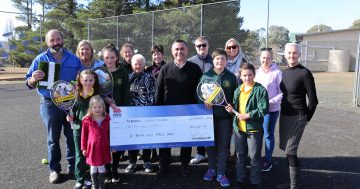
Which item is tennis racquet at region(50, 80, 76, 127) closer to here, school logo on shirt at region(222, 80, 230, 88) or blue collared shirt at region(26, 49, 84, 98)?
blue collared shirt at region(26, 49, 84, 98)

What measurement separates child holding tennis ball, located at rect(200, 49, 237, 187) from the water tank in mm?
28017

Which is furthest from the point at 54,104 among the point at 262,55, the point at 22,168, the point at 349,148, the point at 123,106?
the point at 349,148

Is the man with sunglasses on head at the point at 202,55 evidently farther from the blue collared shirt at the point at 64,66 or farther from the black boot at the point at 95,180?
the black boot at the point at 95,180

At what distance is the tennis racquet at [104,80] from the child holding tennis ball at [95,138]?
31cm

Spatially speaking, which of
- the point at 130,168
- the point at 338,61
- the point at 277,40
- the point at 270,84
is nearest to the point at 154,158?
the point at 130,168

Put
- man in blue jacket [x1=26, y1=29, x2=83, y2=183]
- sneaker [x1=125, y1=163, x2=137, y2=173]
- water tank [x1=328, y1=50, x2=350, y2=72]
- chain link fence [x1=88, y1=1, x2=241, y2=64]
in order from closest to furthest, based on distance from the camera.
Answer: man in blue jacket [x1=26, y1=29, x2=83, y2=183], sneaker [x1=125, y1=163, x2=137, y2=173], chain link fence [x1=88, y1=1, x2=241, y2=64], water tank [x1=328, y1=50, x2=350, y2=72]

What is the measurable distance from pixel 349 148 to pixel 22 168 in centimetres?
608

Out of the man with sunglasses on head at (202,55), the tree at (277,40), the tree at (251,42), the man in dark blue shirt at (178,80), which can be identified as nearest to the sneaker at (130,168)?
the man in dark blue shirt at (178,80)

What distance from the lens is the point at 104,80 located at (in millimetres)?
4574

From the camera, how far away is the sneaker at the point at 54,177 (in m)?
4.81

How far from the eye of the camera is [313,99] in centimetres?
429

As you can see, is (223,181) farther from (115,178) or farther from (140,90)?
(140,90)

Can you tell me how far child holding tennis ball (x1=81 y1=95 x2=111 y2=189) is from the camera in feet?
13.9

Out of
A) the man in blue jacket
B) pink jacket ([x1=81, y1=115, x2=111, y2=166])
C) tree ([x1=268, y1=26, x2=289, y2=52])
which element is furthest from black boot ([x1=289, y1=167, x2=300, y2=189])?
tree ([x1=268, y1=26, x2=289, y2=52])
